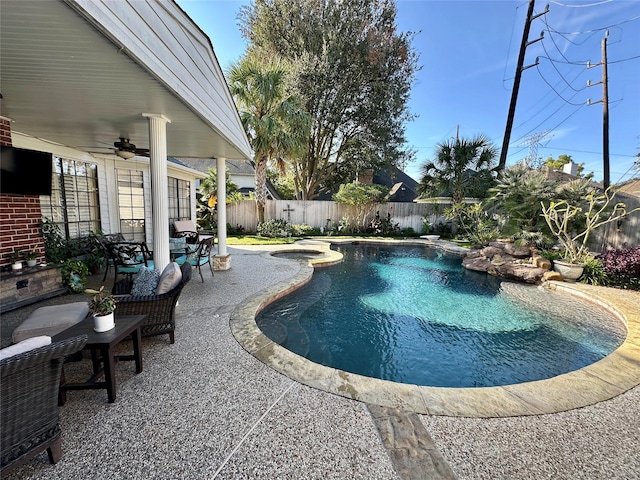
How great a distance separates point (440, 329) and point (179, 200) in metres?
9.22

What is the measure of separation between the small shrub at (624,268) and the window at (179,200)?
11.9m

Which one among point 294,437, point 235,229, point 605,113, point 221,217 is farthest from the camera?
point 235,229

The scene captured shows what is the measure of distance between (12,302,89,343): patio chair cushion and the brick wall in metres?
2.34

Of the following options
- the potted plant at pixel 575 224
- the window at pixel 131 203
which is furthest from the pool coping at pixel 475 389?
the window at pixel 131 203

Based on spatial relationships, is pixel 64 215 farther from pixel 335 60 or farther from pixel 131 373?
pixel 335 60

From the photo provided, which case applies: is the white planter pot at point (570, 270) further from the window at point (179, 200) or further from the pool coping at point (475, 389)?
the window at point (179, 200)

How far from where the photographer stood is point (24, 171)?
3996 mm

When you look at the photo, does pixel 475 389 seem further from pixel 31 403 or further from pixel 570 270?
pixel 570 270

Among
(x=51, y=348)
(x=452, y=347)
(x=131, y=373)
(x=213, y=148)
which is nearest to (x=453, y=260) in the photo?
(x=452, y=347)

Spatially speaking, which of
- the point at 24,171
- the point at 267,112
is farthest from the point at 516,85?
the point at 24,171

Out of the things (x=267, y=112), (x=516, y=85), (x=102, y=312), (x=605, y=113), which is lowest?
(x=102, y=312)

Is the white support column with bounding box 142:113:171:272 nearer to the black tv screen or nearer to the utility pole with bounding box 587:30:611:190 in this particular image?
the black tv screen

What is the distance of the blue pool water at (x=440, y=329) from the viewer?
10.8 feet

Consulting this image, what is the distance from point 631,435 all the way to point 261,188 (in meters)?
Answer: 12.3
